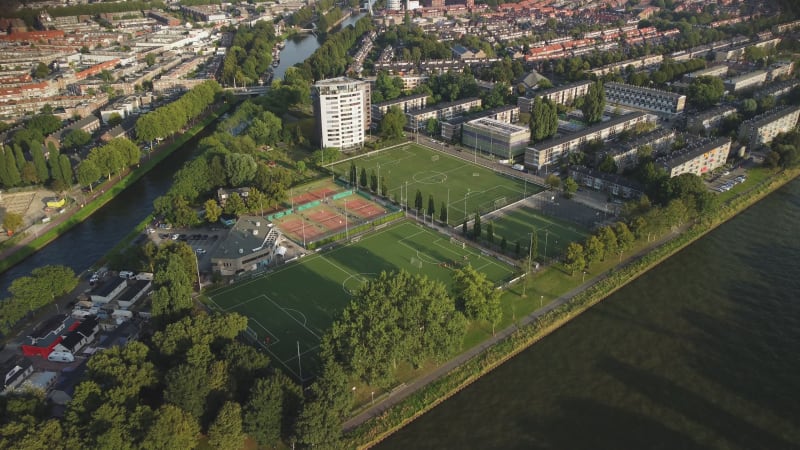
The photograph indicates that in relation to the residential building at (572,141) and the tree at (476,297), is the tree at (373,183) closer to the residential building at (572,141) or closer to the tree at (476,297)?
the residential building at (572,141)

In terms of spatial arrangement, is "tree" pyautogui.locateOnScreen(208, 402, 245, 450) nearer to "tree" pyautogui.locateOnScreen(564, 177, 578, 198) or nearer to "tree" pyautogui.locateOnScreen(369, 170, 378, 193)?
"tree" pyautogui.locateOnScreen(369, 170, 378, 193)

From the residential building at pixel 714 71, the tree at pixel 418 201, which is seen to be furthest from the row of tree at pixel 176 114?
the residential building at pixel 714 71

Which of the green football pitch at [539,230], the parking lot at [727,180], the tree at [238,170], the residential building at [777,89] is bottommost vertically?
the green football pitch at [539,230]

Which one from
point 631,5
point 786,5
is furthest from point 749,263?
point 631,5

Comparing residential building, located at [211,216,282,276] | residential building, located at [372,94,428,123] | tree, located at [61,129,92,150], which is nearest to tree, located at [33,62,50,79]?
tree, located at [61,129,92,150]

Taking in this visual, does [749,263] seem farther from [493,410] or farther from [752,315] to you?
[493,410]

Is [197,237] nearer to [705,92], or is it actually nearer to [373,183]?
[373,183]

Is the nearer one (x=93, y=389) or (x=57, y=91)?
(x=93, y=389)

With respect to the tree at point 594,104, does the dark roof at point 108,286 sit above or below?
below
